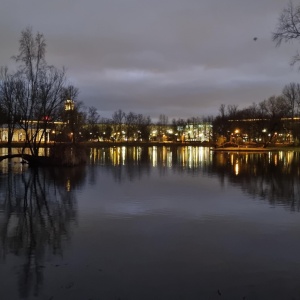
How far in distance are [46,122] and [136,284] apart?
30867mm

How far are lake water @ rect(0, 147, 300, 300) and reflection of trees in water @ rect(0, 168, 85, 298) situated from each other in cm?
3

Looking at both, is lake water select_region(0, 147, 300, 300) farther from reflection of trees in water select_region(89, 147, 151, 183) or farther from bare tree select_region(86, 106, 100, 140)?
bare tree select_region(86, 106, 100, 140)

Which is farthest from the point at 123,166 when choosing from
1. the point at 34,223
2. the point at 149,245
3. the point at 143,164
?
the point at 149,245

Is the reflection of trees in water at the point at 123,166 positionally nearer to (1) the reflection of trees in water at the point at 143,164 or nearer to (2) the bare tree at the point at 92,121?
(1) the reflection of trees in water at the point at 143,164

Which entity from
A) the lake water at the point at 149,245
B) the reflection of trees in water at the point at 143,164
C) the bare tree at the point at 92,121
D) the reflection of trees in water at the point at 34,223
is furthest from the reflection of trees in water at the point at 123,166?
the bare tree at the point at 92,121

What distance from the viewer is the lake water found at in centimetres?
709

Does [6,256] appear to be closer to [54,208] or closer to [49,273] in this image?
[49,273]

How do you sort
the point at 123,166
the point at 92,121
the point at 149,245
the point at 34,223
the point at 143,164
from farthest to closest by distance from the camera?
the point at 92,121 → the point at 143,164 → the point at 123,166 → the point at 34,223 → the point at 149,245

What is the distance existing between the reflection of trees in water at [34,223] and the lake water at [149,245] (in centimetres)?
3

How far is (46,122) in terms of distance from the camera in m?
36.5

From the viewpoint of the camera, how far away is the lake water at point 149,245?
709cm

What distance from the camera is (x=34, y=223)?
11.9m

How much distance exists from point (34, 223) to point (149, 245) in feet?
12.9

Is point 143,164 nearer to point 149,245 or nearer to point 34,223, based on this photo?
point 34,223
